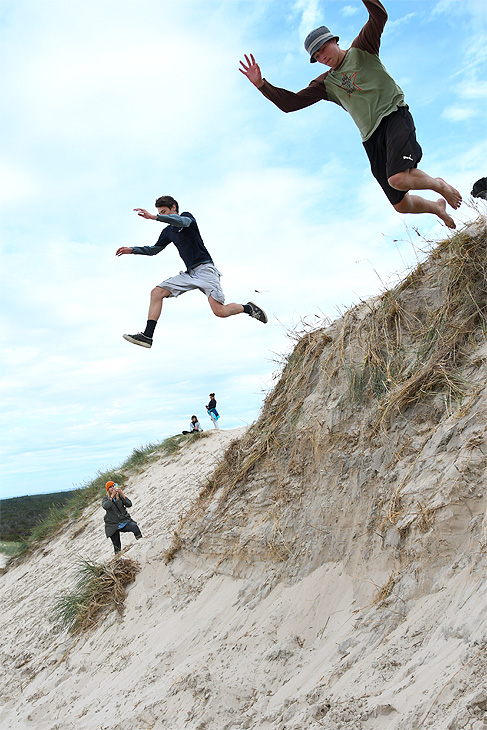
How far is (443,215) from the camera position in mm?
4891

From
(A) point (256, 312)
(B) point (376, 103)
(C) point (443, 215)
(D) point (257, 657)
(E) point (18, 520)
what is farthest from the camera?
(E) point (18, 520)

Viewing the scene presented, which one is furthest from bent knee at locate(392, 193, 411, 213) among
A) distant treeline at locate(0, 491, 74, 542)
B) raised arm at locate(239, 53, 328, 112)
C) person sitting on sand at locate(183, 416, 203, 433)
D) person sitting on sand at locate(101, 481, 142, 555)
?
distant treeline at locate(0, 491, 74, 542)

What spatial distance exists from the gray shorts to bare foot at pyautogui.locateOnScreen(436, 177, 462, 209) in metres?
2.33

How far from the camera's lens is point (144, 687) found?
5039mm

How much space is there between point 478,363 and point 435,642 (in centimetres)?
206

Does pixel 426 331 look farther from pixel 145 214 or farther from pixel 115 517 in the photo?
pixel 115 517

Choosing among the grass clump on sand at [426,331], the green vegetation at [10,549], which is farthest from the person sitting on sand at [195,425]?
the grass clump on sand at [426,331]

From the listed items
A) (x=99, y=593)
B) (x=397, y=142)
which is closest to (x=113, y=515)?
(x=99, y=593)

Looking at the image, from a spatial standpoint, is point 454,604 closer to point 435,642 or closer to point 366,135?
point 435,642

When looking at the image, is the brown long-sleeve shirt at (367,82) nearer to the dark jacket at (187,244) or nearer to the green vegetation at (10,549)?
the dark jacket at (187,244)

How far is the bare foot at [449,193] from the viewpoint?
180 inches

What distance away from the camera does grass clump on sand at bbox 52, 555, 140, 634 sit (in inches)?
274

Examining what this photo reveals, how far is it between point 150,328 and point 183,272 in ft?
2.21

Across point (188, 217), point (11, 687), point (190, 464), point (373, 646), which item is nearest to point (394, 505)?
point (373, 646)
